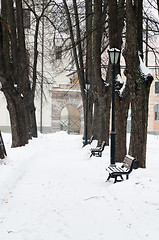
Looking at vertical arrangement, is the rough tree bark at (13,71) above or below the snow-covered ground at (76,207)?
above

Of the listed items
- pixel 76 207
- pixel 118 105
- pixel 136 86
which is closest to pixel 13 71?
pixel 118 105

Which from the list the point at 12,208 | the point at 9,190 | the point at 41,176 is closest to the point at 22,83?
the point at 41,176

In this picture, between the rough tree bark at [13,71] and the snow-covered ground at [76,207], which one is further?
the rough tree bark at [13,71]

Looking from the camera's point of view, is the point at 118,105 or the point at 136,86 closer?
the point at 136,86

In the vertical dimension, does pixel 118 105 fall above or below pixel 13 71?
below

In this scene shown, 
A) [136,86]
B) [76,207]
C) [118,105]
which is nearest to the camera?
[76,207]

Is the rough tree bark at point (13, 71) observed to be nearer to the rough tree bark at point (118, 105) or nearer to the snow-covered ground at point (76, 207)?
the rough tree bark at point (118, 105)

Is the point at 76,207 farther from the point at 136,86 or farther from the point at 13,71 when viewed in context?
the point at 13,71

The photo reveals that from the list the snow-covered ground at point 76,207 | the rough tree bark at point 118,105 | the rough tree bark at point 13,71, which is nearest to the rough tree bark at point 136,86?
the snow-covered ground at point 76,207

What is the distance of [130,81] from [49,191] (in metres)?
4.07

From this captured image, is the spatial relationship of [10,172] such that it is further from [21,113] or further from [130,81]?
[21,113]

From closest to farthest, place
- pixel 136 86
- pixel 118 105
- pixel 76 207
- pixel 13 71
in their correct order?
pixel 76 207 → pixel 136 86 → pixel 118 105 → pixel 13 71

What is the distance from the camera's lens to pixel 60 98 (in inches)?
1329

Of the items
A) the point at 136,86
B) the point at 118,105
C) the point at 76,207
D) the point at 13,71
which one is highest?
the point at 13,71
